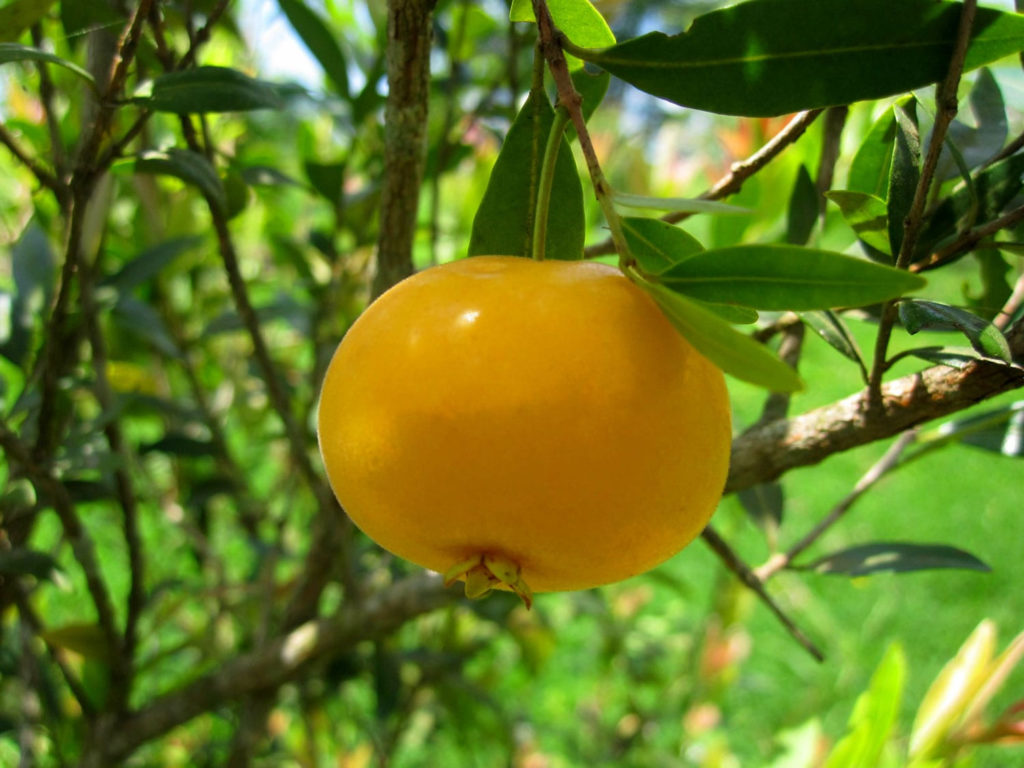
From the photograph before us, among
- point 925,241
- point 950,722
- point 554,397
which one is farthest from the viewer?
point 950,722

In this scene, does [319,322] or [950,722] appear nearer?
[950,722]

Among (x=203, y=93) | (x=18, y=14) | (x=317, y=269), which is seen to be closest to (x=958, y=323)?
(x=203, y=93)

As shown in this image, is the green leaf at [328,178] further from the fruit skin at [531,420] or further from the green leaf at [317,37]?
the fruit skin at [531,420]

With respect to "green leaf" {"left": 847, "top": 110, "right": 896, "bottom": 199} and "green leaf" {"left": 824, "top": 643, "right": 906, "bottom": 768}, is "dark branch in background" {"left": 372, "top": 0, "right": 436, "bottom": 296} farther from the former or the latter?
"green leaf" {"left": 824, "top": 643, "right": 906, "bottom": 768}

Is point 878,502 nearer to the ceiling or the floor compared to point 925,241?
nearer to the floor

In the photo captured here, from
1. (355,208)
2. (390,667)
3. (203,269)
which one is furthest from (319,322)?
(390,667)

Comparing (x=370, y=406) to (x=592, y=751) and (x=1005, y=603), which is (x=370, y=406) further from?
(x=1005, y=603)

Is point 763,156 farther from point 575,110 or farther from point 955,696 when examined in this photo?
point 955,696
